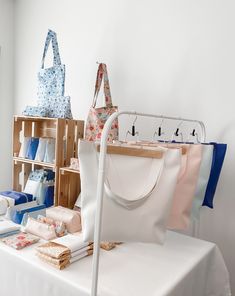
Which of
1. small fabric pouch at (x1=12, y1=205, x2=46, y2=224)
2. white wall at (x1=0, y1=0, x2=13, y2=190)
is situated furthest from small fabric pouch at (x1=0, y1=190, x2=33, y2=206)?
white wall at (x1=0, y1=0, x2=13, y2=190)

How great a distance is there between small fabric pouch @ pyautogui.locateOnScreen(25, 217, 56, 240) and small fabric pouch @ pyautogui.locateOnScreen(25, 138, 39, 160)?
65 centimetres

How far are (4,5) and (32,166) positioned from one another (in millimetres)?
1540

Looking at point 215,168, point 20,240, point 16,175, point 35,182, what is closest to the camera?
point 20,240

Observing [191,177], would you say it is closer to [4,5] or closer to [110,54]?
[110,54]

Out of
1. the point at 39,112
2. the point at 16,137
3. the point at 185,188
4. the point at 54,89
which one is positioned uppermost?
the point at 54,89

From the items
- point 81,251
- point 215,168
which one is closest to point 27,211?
point 81,251

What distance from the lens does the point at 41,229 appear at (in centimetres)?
148

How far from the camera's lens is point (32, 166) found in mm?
2328

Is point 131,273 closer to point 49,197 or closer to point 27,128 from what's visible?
point 49,197

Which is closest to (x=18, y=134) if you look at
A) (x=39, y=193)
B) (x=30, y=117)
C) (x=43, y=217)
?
(x=30, y=117)

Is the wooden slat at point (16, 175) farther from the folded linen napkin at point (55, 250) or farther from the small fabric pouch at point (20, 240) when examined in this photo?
the folded linen napkin at point (55, 250)

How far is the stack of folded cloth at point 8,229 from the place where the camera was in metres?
1.45

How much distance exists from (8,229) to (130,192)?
82 centimetres

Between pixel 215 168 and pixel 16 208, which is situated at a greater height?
pixel 215 168
